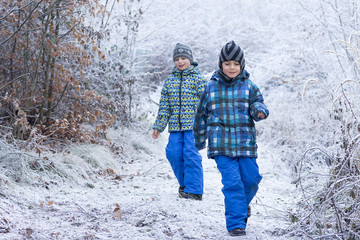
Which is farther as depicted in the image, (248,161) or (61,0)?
(61,0)

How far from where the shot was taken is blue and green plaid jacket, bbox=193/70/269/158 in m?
3.53

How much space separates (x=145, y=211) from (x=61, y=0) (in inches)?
131

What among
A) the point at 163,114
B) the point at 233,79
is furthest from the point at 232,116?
the point at 163,114

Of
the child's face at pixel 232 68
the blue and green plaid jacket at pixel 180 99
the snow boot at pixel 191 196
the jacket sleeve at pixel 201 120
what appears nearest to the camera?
the child's face at pixel 232 68

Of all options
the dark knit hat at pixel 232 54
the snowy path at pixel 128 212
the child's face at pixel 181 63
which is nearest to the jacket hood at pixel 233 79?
the dark knit hat at pixel 232 54

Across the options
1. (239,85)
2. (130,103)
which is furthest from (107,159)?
(239,85)

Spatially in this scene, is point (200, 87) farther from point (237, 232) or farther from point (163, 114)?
point (237, 232)

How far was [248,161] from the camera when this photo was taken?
3562 millimetres

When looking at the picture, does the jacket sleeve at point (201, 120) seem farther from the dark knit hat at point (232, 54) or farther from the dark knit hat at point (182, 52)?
the dark knit hat at point (182, 52)

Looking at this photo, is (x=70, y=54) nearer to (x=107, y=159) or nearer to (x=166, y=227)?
(x=107, y=159)

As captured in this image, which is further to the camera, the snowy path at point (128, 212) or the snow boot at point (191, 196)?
the snow boot at point (191, 196)

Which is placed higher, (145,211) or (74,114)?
(74,114)

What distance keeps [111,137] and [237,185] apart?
5.13m

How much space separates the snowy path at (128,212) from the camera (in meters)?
3.27
